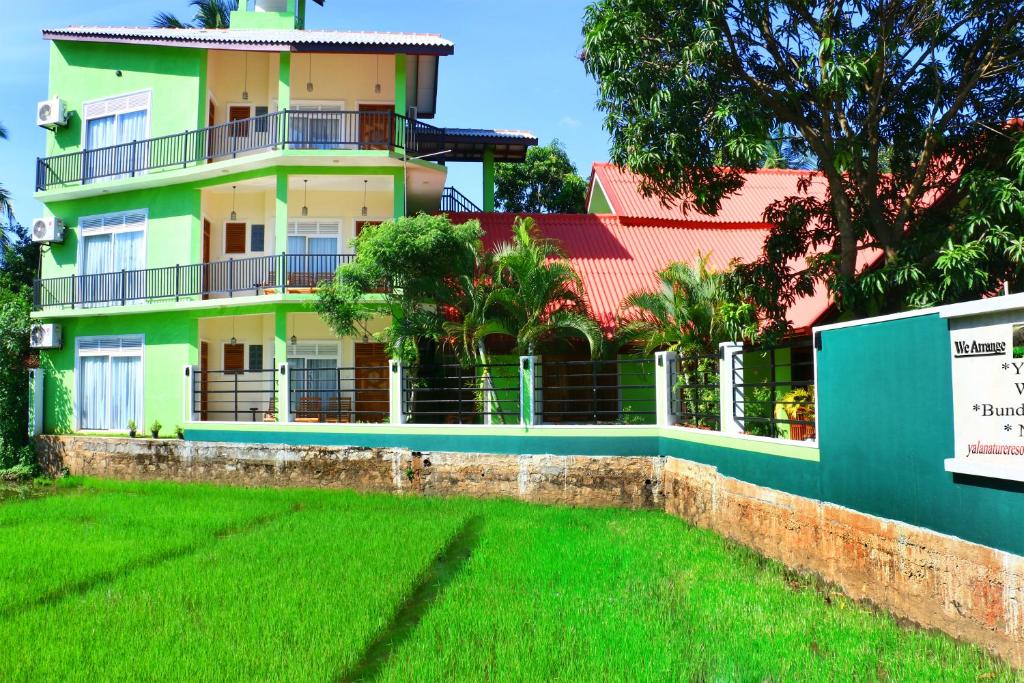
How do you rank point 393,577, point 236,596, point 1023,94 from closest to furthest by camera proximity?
point 236,596
point 393,577
point 1023,94

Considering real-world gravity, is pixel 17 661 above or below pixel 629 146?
below

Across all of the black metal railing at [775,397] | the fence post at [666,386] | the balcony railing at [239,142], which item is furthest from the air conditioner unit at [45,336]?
the black metal railing at [775,397]

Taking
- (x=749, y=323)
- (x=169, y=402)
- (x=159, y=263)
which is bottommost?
(x=169, y=402)

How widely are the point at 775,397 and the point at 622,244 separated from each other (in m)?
7.74

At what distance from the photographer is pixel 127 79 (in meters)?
19.7

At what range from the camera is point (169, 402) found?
18391 millimetres

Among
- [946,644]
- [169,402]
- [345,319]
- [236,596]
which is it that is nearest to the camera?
[946,644]

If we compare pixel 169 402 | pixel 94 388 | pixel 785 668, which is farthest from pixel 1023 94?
pixel 94 388

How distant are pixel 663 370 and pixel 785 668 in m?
7.20

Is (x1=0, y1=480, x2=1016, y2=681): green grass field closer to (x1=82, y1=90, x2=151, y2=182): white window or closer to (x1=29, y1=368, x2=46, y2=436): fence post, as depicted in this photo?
(x1=29, y1=368, x2=46, y2=436): fence post

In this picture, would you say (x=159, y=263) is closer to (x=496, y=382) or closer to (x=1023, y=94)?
(x=496, y=382)

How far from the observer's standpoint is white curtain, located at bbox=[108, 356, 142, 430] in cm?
1880

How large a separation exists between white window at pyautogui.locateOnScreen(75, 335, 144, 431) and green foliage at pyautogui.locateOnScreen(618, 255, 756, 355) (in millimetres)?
11447

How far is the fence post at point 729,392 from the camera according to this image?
10.1 meters
